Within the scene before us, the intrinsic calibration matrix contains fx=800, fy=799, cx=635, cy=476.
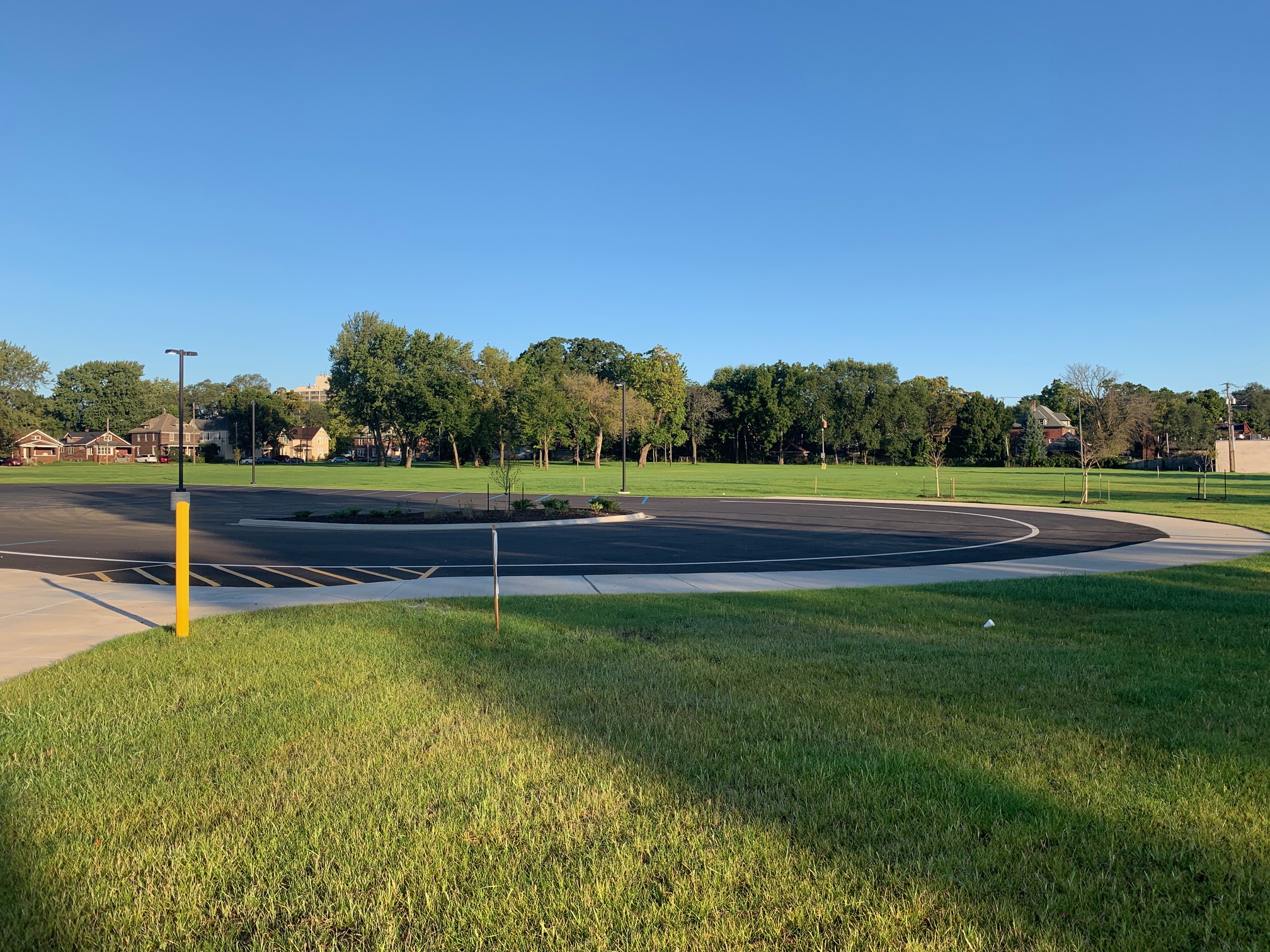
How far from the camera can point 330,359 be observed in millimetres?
99625

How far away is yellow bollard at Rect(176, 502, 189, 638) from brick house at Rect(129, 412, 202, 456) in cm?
14008

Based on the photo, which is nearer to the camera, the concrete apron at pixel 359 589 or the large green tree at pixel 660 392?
the concrete apron at pixel 359 589

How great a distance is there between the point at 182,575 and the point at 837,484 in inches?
1744

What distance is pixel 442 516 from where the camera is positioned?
21547mm

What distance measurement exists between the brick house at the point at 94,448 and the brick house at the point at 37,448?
1.39 metres

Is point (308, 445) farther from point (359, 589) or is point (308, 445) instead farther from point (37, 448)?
point (359, 589)

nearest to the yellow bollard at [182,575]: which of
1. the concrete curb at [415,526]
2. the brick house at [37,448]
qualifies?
the concrete curb at [415,526]

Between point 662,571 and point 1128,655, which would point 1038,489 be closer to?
point 662,571

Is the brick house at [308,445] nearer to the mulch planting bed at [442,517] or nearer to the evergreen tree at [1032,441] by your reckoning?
the evergreen tree at [1032,441]

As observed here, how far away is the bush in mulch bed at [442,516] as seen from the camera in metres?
20.9

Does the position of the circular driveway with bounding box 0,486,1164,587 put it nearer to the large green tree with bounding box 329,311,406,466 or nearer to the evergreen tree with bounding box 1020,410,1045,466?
the large green tree with bounding box 329,311,406,466

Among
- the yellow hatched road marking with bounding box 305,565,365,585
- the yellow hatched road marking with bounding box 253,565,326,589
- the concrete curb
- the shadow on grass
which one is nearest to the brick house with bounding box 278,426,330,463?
the concrete curb

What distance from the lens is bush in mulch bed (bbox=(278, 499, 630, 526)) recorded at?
2086 centimetres

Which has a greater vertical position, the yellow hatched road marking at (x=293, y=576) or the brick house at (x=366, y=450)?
the brick house at (x=366, y=450)
